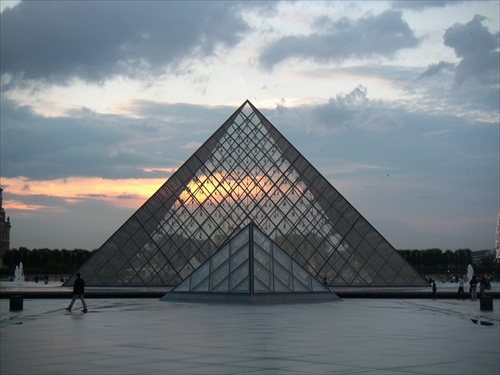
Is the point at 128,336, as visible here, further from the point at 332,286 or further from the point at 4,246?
the point at 4,246

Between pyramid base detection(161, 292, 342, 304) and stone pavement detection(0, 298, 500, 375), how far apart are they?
6.10 meters

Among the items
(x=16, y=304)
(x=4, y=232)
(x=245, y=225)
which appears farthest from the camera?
(x=4, y=232)

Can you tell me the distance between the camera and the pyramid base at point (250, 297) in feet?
82.2

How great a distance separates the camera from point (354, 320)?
56.6 ft

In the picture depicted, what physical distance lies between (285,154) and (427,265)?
105m

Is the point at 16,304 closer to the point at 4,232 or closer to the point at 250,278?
the point at 250,278

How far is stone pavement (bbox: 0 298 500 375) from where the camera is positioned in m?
8.95

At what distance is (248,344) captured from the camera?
11594 mm

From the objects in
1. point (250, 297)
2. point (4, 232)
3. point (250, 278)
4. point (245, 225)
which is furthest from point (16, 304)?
point (4, 232)

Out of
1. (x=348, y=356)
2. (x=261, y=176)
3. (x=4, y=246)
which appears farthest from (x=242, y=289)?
(x=4, y=246)

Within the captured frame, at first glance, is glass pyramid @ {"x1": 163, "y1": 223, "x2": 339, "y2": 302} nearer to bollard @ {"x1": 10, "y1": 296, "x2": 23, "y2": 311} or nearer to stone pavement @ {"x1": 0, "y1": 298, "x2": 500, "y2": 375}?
bollard @ {"x1": 10, "y1": 296, "x2": 23, "y2": 311}

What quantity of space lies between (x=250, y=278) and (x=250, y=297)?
3.02 feet

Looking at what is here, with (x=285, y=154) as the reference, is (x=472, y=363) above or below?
below

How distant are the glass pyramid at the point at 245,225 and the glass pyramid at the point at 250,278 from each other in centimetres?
1239
